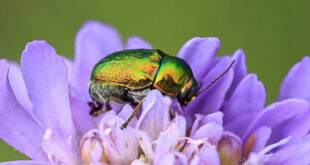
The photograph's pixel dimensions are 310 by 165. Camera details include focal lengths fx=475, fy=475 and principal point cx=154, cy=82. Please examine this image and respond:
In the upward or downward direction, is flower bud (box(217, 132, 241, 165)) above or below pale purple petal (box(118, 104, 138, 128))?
below

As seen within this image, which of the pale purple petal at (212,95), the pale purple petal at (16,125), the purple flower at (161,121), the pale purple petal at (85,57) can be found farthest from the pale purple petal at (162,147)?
the pale purple petal at (85,57)

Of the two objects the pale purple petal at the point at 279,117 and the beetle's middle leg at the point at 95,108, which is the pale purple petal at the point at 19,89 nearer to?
the beetle's middle leg at the point at 95,108

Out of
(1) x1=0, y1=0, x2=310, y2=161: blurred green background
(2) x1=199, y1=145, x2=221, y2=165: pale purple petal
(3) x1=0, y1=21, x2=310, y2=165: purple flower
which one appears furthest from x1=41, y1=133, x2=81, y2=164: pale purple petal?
(1) x1=0, y1=0, x2=310, y2=161: blurred green background

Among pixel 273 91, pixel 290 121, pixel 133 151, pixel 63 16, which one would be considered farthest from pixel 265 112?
pixel 63 16

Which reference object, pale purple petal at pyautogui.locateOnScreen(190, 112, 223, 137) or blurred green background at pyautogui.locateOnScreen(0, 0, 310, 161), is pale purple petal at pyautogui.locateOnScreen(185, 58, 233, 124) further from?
blurred green background at pyautogui.locateOnScreen(0, 0, 310, 161)

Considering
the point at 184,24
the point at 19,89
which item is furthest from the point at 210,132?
the point at 184,24

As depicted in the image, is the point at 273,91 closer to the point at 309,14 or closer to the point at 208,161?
the point at 309,14
